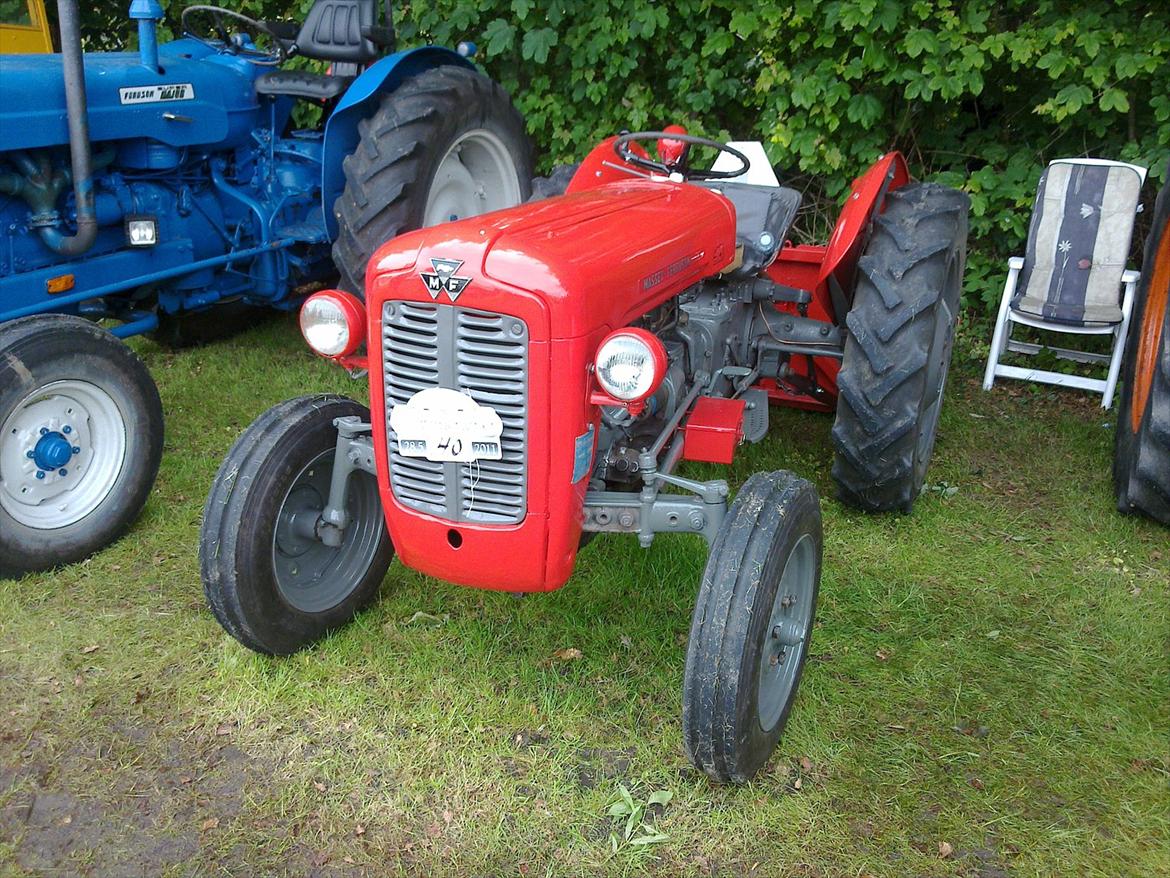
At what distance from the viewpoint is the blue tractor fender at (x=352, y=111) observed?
13.9ft

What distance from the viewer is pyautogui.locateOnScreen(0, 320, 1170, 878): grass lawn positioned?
2.21 m

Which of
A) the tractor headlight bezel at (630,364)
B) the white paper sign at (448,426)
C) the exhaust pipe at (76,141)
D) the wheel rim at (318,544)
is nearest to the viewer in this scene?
the tractor headlight bezel at (630,364)

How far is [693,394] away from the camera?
116 inches

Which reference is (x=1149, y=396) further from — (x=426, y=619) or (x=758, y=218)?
(x=426, y=619)

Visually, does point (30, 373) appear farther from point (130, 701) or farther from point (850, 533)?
point (850, 533)

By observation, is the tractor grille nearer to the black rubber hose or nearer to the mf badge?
the mf badge

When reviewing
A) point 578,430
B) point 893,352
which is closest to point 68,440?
point 578,430

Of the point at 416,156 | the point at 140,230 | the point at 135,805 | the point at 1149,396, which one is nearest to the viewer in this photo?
the point at 135,805

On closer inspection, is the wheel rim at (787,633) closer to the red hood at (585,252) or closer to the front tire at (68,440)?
the red hood at (585,252)

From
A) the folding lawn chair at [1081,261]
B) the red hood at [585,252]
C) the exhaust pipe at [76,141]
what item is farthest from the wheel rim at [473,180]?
the folding lawn chair at [1081,261]

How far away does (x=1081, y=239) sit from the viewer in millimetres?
4566

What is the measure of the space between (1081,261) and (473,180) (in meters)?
2.86

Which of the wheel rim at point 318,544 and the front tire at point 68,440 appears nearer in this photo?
the wheel rim at point 318,544

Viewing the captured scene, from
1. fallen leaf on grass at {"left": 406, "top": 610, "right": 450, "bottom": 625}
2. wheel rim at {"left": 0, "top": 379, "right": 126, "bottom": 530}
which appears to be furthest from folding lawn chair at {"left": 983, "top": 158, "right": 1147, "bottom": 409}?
wheel rim at {"left": 0, "top": 379, "right": 126, "bottom": 530}
